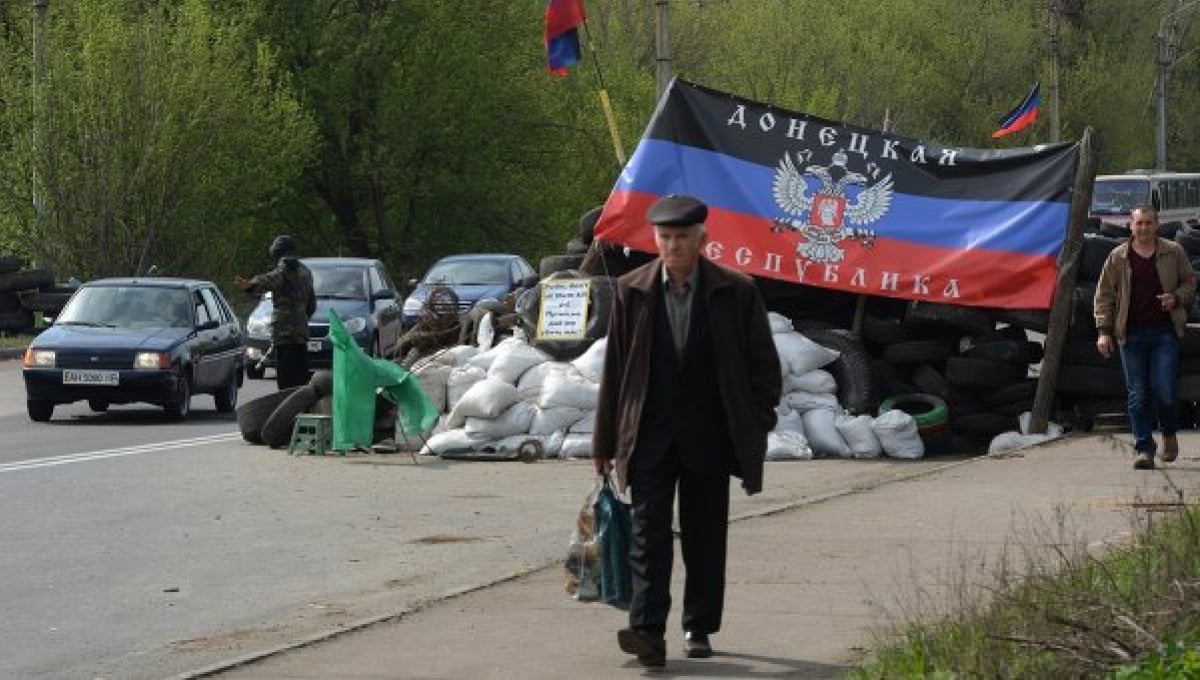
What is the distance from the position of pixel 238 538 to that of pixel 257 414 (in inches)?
264

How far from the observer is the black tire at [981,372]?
19.9 metres

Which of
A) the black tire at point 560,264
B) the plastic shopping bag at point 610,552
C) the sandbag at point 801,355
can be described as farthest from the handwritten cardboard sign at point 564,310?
the plastic shopping bag at point 610,552

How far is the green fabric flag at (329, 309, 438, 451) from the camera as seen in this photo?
19.2 meters

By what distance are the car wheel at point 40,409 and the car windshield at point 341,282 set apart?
27.6 feet

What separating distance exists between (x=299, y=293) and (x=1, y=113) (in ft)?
78.3

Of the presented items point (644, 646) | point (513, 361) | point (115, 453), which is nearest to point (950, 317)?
point (513, 361)

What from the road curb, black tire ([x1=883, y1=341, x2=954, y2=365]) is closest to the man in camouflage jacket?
black tire ([x1=883, y1=341, x2=954, y2=365])

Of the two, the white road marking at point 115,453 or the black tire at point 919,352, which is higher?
the black tire at point 919,352

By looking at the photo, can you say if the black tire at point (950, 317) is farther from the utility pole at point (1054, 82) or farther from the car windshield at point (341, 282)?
the utility pole at point (1054, 82)

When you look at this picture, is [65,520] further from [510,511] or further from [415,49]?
[415,49]

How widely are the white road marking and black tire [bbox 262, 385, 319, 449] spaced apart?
913 mm

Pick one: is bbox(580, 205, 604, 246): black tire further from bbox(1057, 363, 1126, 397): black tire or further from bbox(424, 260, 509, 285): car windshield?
bbox(424, 260, 509, 285): car windshield

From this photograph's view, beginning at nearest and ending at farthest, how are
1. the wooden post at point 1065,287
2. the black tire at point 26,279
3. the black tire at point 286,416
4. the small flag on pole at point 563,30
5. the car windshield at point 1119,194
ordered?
the wooden post at point 1065,287 → the black tire at point 286,416 → the small flag on pole at point 563,30 → the black tire at point 26,279 → the car windshield at point 1119,194

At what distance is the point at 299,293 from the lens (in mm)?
23000
